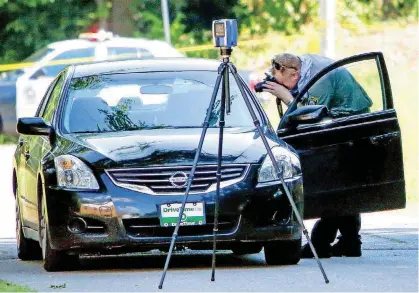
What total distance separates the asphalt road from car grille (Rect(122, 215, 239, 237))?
26 cm

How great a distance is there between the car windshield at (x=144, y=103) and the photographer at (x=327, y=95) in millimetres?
503

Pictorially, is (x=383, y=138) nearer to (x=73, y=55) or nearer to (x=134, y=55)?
(x=134, y=55)

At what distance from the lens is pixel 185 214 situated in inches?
420

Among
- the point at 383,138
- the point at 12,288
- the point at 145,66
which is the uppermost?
the point at 145,66

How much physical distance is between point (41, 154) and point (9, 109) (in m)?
18.4

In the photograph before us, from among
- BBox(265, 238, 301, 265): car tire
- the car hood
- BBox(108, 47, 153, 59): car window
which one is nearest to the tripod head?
the car hood

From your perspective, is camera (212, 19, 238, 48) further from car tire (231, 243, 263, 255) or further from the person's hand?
the person's hand

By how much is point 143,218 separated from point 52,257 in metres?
0.76

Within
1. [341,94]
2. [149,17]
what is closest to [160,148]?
[341,94]

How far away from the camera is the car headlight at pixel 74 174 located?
35.3 feet

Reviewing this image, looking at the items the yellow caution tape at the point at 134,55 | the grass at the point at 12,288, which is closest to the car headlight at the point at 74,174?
the grass at the point at 12,288

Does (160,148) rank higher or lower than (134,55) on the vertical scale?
higher

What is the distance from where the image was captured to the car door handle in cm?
1198

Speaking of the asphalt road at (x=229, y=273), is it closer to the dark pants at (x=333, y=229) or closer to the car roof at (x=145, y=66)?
the dark pants at (x=333, y=229)
